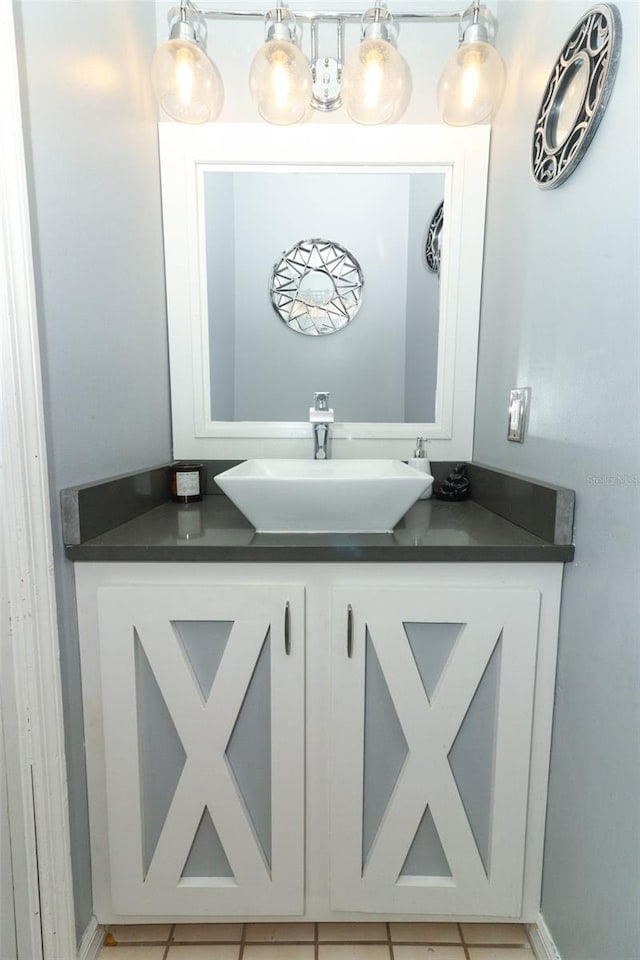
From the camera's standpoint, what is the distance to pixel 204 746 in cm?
88

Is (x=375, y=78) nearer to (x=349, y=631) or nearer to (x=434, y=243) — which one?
(x=434, y=243)

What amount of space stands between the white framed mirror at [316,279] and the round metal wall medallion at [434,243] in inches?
0.5

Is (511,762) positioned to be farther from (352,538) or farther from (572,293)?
(572,293)

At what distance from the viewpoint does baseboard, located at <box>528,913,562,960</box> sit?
0.89 m

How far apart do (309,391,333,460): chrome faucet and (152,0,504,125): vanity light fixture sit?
2.30 feet

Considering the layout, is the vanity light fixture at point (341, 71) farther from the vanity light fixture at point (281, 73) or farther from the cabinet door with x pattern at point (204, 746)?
the cabinet door with x pattern at point (204, 746)

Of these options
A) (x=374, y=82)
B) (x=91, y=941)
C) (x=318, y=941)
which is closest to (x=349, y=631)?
(x=318, y=941)

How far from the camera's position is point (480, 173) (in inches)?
49.8

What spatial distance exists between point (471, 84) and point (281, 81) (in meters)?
0.46

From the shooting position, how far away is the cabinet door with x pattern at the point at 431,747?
862mm

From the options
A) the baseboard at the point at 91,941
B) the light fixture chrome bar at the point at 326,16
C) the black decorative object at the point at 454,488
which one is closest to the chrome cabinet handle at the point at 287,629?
the black decorative object at the point at 454,488

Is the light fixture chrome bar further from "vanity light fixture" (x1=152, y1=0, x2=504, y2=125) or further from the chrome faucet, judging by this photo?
the chrome faucet

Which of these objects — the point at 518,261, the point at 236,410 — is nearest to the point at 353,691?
the point at 236,410

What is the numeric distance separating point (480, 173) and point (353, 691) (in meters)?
1.38
